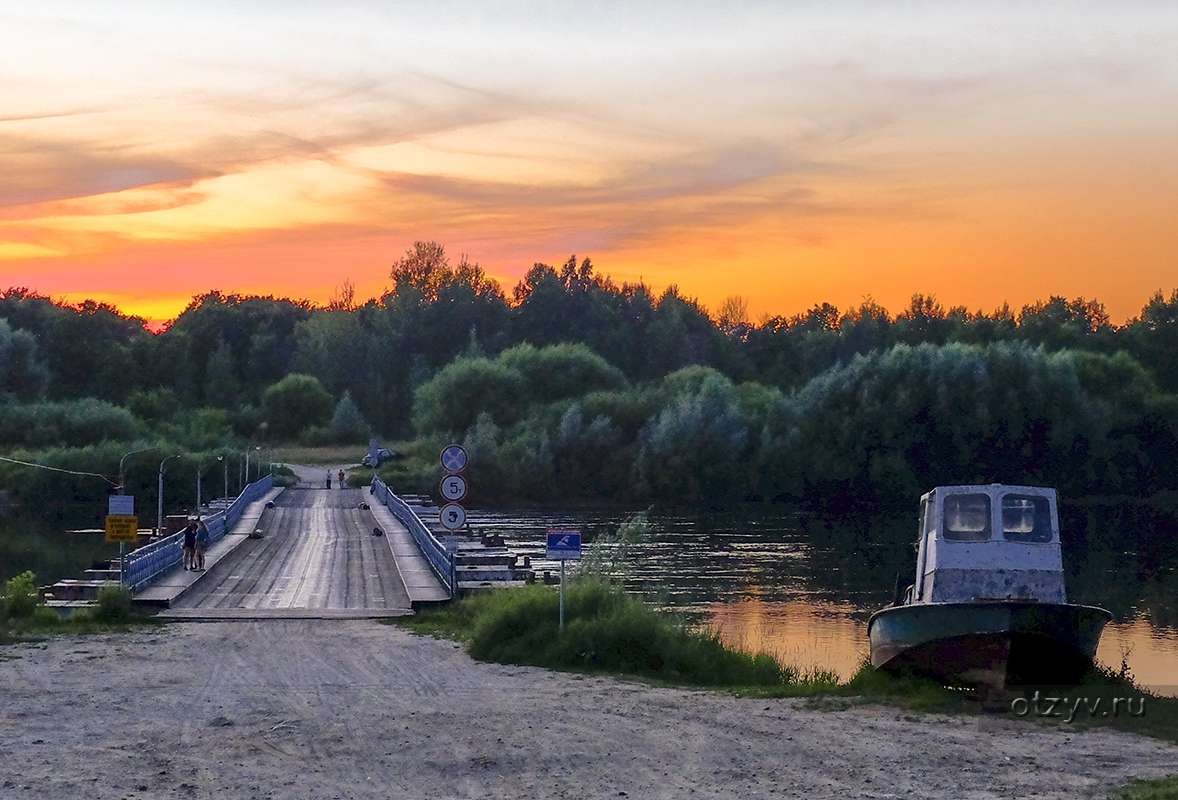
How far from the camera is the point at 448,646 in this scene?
22719mm

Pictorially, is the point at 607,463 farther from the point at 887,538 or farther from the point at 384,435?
the point at 384,435

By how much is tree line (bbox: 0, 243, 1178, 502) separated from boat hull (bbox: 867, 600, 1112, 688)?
266ft

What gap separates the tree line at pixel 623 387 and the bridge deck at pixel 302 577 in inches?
1756

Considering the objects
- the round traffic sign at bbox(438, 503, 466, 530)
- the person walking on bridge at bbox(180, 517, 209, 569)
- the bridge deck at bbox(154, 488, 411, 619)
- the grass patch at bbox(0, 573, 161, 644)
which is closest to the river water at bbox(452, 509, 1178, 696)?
the round traffic sign at bbox(438, 503, 466, 530)

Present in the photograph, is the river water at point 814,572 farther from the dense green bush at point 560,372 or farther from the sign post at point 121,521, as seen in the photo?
the dense green bush at point 560,372

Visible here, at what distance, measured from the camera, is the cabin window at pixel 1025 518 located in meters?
21.5

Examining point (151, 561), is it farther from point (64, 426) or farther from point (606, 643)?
point (64, 426)

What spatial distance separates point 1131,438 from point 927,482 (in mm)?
15771

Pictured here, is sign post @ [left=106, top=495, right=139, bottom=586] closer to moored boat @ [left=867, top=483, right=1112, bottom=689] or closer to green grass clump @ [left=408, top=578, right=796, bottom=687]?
green grass clump @ [left=408, top=578, right=796, bottom=687]

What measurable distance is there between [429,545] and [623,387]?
86690 millimetres

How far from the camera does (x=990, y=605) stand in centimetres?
1873

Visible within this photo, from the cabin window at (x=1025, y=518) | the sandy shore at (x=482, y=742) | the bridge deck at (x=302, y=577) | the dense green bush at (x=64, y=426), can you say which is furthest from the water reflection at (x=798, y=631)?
the dense green bush at (x=64, y=426)

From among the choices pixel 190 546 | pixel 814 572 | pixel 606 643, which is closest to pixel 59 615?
pixel 190 546

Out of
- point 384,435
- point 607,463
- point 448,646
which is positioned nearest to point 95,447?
point 607,463
